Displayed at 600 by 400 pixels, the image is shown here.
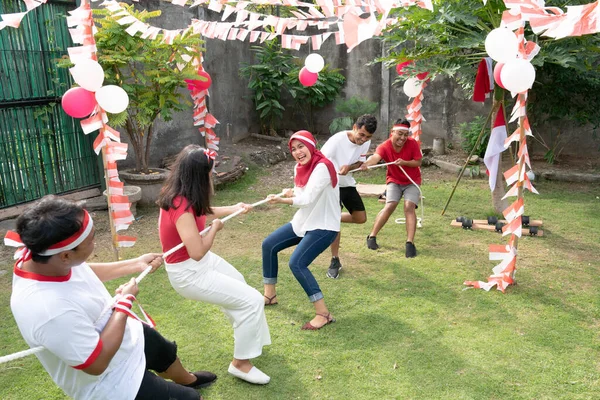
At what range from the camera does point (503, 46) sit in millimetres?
4156

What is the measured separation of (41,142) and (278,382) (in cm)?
536

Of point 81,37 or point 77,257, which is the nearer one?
point 77,257

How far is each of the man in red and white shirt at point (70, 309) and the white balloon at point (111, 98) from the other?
9.56 ft

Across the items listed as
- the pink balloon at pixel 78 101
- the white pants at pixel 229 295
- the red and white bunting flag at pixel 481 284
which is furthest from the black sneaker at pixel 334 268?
the pink balloon at pixel 78 101

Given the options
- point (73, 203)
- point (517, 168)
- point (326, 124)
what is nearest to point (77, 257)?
point (73, 203)

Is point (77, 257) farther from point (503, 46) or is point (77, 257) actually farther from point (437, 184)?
point (437, 184)

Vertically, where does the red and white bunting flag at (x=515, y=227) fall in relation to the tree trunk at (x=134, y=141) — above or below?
below

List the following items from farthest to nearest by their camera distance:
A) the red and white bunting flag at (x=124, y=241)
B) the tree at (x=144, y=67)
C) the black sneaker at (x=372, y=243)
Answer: the tree at (x=144, y=67) → the black sneaker at (x=372, y=243) → the red and white bunting flag at (x=124, y=241)

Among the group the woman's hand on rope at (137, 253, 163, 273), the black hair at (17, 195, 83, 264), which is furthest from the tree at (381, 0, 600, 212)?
the black hair at (17, 195, 83, 264)

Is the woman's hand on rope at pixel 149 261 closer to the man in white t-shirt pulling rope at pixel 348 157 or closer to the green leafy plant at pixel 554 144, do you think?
the man in white t-shirt pulling rope at pixel 348 157

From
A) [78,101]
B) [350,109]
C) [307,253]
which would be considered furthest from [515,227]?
[350,109]

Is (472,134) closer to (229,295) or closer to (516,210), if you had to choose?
(516,210)

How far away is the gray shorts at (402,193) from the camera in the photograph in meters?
5.95

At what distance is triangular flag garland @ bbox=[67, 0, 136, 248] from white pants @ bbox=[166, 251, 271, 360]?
7.09 feet
